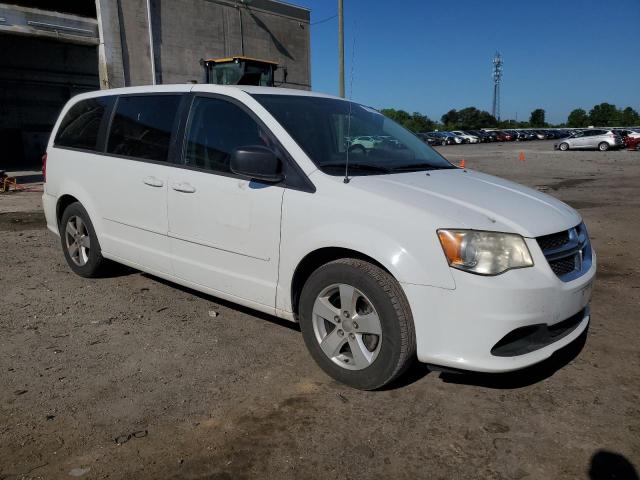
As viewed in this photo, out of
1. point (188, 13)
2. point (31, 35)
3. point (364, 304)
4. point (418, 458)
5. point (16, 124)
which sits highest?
point (188, 13)

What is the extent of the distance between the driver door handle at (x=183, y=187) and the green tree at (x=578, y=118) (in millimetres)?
116941

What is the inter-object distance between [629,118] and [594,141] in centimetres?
7680

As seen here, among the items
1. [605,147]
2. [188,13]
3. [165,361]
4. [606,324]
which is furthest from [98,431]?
[605,147]

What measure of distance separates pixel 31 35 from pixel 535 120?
103 m

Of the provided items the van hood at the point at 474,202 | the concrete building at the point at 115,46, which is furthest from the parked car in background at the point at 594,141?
the van hood at the point at 474,202

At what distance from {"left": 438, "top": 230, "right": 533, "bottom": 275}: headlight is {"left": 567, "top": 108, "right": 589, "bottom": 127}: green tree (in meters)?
117

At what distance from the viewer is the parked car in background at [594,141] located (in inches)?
1324

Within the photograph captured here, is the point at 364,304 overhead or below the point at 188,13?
below

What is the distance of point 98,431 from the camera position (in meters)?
2.70

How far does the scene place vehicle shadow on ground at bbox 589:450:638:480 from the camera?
2355 mm

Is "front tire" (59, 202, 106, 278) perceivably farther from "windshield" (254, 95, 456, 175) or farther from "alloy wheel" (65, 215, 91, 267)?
"windshield" (254, 95, 456, 175)

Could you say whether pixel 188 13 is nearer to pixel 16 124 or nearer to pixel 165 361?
pixel 16 124

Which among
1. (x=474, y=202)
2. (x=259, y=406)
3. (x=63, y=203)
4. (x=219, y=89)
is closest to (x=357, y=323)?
(x=259, y=406)

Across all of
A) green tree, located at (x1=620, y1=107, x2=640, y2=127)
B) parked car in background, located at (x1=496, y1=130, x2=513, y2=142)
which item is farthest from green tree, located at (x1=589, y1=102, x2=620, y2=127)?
parked car in background, located at (x1=496, y1=130, x2=513, y2=142)
